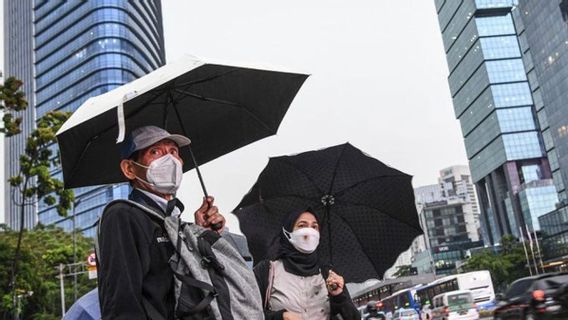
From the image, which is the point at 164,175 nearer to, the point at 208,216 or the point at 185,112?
the point at 208,216

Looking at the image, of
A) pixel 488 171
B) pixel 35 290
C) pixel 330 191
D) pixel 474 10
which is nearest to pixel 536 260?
pixel 488 171

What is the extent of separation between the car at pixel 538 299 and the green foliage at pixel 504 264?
210 feet

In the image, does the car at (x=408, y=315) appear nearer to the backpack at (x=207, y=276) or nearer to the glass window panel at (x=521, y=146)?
the backpack at (x=207, y=276)

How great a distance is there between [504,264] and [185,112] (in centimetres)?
7869

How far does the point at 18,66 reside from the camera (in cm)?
12781

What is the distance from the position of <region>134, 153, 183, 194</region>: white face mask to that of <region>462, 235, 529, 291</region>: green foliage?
3058 inches

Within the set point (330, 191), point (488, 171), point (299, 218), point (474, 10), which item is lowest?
point (299, 218)

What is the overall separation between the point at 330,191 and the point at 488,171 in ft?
381

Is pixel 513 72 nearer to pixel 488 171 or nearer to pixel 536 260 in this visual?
pixel 488 171

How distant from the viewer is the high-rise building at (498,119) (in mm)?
105812

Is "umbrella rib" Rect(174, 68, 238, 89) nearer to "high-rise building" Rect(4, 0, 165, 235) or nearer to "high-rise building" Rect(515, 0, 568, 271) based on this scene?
"high-rise building" Rect(515, 0, 568, 271)

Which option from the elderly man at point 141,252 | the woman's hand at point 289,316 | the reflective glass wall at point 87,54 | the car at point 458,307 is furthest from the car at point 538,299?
the reflective glass wall at point 87,54

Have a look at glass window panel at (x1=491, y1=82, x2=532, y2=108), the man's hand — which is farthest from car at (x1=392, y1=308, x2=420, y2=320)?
glass window panel at (x1=491, y1=82, x2=532, y2=108)

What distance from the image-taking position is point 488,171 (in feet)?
376
